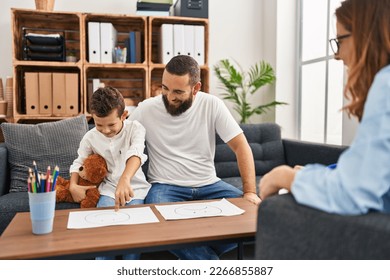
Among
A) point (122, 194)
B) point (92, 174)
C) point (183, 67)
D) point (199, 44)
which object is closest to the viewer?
point (122, 194)

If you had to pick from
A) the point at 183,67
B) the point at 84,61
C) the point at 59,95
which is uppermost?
the point at 84,61

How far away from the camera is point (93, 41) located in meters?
3.08

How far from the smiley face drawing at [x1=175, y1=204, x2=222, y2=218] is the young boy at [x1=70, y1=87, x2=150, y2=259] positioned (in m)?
0.37

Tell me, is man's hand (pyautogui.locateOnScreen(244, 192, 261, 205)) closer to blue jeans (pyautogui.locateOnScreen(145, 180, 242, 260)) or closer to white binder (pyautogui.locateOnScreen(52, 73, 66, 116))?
blue jeans (pyautogui.locateOnScreen(145, 180, 242, 260))

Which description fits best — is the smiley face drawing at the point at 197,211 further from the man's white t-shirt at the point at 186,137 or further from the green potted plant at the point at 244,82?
the green potted plant at the point at 244,82

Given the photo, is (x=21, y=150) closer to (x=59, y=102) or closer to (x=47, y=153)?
(x=47, y=153)

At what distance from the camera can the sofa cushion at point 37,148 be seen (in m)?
2.18

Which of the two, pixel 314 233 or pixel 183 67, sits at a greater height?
pixel 183 67

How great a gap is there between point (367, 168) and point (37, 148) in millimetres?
2014

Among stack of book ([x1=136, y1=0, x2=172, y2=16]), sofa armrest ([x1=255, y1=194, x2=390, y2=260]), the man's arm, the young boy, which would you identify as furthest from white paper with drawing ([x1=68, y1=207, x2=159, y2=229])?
stack of book ([x1=136, y1=0, x2=172, y2=16])

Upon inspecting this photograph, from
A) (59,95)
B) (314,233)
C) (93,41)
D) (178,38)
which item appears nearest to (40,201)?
(314,233)

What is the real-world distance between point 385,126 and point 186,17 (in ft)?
9.21

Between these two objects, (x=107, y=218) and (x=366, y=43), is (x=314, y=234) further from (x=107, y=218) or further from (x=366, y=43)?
(x=107, y=218)
